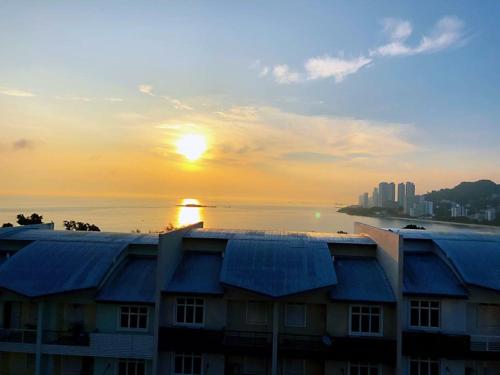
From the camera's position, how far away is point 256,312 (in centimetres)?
1781

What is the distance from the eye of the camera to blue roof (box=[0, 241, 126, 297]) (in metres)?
17.5

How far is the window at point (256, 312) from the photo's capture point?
17766mm

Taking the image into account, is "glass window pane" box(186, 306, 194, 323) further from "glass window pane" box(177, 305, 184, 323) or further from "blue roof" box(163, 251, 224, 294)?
"blue roof" box(163, 251, 224, 294)

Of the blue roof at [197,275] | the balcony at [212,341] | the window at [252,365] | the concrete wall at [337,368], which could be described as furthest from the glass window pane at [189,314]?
the concrete wall at [337,368]

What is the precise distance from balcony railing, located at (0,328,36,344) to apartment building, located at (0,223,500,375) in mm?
93

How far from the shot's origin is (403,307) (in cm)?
1738

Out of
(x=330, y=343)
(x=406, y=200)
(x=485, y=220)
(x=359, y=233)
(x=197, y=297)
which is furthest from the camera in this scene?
(x=406, y=200)

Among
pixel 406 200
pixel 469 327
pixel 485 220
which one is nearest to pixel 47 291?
pixel 469 327

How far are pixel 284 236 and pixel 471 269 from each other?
893 centimetres

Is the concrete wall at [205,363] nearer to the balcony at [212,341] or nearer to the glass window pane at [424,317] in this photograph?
the balcony at [212,341]

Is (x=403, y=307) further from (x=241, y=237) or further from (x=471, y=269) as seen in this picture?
(x=241, y=237)

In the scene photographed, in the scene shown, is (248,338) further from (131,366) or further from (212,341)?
(131,366)

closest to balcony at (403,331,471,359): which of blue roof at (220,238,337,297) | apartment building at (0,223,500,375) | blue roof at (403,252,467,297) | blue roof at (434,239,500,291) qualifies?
apartment building at (0,223,500,375)

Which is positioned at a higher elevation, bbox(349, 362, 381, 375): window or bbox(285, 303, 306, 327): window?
bbox(285, 303, 306, 327): window
